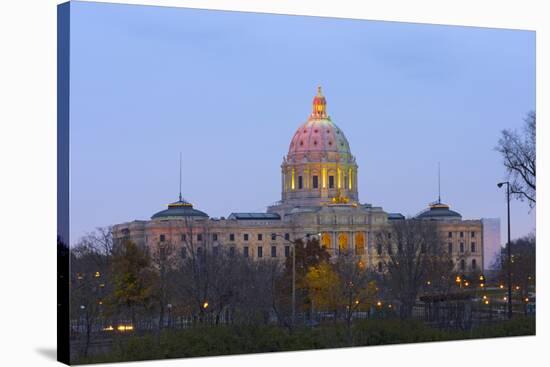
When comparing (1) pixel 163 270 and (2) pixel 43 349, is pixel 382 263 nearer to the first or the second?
(1) pixel 163 270

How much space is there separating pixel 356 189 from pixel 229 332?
5041cm

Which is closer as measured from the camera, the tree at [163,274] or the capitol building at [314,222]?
the tree at [163,274]

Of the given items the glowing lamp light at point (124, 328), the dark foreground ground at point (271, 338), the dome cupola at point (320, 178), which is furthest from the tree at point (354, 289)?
the dome cupola at point (320, 178)

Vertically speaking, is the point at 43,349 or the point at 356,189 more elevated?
the point at 356,189

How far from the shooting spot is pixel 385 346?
29.7 metres

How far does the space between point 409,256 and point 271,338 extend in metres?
13.2

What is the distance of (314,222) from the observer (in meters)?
86.6

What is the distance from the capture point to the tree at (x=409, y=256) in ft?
121

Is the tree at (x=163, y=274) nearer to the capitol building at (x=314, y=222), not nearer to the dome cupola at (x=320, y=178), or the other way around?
the capitol building at (x=314, y=222)

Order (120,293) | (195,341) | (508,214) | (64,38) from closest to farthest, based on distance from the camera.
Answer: (64,38)
(195,341)
(120,293)
(508,214)

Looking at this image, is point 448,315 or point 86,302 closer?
point 86,302

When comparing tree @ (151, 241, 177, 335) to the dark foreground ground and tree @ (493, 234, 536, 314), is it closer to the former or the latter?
the dark foreground ground

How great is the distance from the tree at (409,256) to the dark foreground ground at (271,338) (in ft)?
5.49

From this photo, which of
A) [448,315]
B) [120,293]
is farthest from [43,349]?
[448,315]
